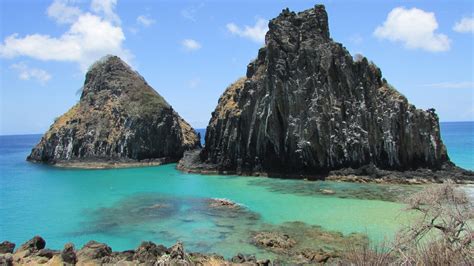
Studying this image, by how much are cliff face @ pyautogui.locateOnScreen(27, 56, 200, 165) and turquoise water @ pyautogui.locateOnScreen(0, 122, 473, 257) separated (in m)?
23.3

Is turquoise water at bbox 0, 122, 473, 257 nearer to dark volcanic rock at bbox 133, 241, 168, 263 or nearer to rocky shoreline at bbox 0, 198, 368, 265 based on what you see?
rocky shoreline at bbox 0, 198, 368, 265

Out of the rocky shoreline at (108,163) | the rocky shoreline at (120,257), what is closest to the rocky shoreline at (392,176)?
the rocky shoreline at (108,163)

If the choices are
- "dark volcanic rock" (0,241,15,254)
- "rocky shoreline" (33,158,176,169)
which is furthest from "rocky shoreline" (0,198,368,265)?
"rocky shoreline" (33,158,176,169)

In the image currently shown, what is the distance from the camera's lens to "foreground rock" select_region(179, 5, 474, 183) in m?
54.3

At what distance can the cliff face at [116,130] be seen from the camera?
265 feet

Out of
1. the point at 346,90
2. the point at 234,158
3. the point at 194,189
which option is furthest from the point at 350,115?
the point at 194,189

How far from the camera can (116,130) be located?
83.4m

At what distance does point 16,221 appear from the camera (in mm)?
33188

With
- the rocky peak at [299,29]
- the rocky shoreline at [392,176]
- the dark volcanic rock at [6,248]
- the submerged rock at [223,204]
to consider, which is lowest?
the dark volcanic rock at [6,248]

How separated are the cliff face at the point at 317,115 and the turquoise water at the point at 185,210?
18.4 feet

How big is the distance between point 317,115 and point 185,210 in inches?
1021

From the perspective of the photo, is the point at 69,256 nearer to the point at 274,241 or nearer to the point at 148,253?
the point at 148,253

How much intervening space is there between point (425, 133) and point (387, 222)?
29315 mm

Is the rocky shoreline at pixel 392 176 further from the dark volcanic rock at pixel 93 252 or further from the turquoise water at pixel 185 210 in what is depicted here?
the dark volcanic rock at pixel 93 252
